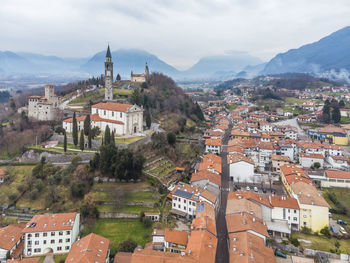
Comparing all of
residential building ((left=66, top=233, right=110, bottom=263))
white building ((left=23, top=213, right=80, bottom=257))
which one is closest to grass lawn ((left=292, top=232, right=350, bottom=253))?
residential building ((left=66, top=233, right=110, bottom=263))

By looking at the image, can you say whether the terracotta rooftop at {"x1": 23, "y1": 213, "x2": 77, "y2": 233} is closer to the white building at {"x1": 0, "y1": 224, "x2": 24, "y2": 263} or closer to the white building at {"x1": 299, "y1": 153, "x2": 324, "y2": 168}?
the white building at {"x1": 0, "y1": 224, "x2": 24, "y2": 263}

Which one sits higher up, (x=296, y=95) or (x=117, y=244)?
(x=296, y=95)

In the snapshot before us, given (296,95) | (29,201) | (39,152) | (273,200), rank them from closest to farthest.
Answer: (273,200), (29,201), (39,152), (296,95)

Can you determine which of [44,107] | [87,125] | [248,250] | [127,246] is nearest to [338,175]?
[248,250]

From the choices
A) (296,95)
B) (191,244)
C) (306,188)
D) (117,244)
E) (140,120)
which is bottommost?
(117,244)

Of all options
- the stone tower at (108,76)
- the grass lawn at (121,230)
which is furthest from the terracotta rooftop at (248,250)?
the stone tower at (108,76)

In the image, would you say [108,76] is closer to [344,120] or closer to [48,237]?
[48,237]

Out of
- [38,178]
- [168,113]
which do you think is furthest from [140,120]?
[38,178]

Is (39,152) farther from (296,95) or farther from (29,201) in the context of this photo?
(296,95)
